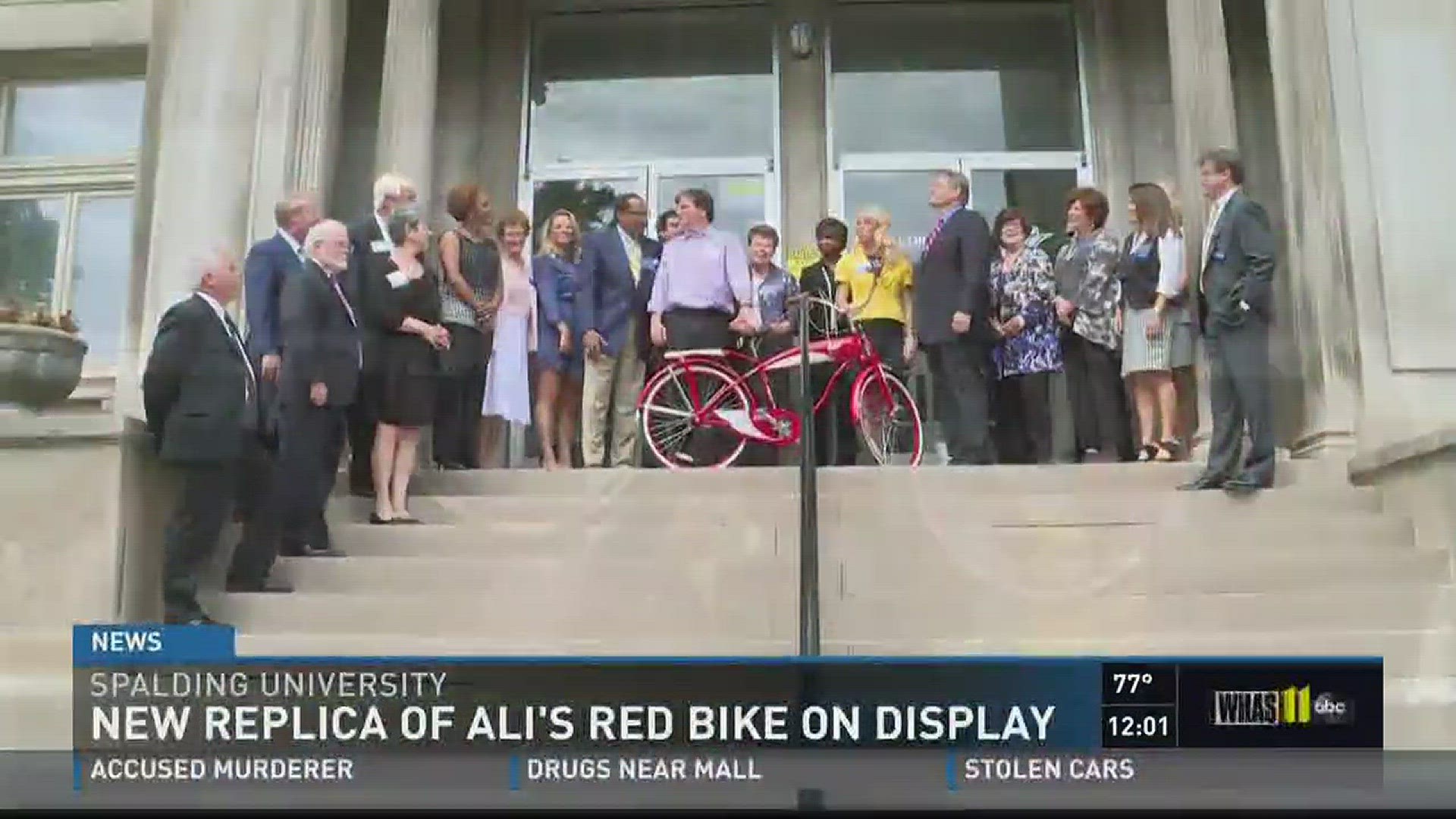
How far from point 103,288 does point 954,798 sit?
88.7 inches

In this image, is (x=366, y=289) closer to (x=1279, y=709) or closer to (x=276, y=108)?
(x=276, y=108)

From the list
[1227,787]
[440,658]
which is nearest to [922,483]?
[1227,787]

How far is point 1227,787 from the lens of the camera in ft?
8.96

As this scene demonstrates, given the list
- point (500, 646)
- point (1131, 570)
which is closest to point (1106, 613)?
point (1131, 570)

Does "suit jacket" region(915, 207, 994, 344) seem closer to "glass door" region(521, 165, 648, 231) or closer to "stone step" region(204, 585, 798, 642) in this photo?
"glass door" region(521, 165, 648, 231)

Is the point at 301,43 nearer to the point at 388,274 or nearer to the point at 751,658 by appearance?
the point at 388,274

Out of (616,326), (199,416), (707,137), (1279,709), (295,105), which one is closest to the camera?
(1279,709)

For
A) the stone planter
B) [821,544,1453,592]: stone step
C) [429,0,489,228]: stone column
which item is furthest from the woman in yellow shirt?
the stone planter

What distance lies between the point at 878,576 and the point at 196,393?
1669 millimetres

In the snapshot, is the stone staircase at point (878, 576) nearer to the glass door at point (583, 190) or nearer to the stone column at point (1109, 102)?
the glass door at point (583, 190)

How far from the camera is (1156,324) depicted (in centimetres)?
357

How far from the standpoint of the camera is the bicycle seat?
357cm

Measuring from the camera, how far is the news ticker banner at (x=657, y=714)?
2766 mm

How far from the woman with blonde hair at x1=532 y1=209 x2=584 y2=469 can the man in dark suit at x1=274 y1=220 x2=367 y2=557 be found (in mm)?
524
